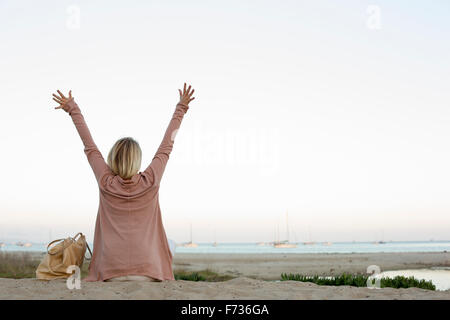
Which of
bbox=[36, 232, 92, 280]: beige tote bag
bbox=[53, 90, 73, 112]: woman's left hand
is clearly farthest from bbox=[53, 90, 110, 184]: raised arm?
bbox=[36, 232, 92, 280]: beige tote bag

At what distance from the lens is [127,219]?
19.2 feet

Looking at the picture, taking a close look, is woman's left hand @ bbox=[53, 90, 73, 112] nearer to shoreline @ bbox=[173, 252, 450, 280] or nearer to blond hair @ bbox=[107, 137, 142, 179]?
blond hair @ bbox=[107, 137, 142, 179]

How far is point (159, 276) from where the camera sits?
5.86 metres

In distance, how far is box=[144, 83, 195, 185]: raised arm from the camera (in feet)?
19.7

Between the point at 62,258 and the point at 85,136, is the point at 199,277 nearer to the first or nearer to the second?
the point at 62,258

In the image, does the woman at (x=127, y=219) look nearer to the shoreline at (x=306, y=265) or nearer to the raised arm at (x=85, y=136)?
the raised arm at (x=85, y=136)

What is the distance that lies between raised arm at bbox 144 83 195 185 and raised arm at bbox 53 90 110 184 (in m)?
0.64

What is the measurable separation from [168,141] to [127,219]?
1222 millimetres

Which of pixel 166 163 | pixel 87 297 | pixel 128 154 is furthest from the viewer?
pixel 166 163

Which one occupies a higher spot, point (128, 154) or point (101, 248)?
point (128, 154)

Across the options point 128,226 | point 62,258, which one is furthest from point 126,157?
point 62,258
